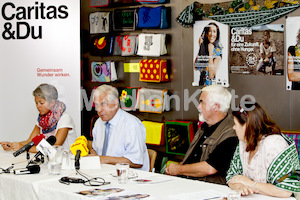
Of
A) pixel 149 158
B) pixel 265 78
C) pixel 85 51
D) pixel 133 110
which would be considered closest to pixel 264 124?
pixel 149 158

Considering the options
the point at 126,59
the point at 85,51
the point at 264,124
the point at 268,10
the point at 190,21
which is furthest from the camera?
the point at 85,51

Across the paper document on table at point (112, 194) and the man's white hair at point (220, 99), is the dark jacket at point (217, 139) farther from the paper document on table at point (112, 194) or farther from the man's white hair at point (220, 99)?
the paper document on table at point (112, 194)

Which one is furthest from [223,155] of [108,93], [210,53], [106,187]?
[210,53]

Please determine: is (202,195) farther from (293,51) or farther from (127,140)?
(293,51)

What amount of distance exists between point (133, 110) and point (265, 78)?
5.94 ft

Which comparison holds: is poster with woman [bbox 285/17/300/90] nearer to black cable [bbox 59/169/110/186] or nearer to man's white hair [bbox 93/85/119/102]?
man's white hair [bbox 93/85/119/102]

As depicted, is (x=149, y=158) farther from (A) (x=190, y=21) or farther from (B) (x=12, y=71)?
(B) (x=12, y=71)

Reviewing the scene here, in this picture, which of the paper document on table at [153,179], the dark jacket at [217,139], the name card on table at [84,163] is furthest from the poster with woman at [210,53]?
the paper document on table at [153,179]

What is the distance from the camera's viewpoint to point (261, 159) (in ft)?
10.5

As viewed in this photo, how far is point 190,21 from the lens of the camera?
5707 millimetres

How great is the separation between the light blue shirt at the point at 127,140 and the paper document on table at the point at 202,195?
1172 millimetres

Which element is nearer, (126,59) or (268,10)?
(268,10)

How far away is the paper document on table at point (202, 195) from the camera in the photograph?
115 inches

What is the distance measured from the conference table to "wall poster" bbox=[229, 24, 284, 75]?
2124mm
